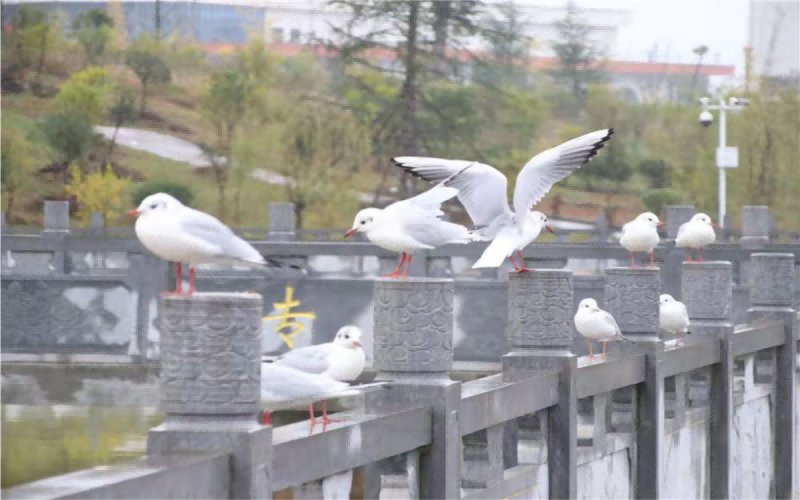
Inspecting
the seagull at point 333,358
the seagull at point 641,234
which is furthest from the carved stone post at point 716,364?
the seagull at point 333,358

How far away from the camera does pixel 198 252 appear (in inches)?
175

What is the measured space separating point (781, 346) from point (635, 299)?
11.1 feet

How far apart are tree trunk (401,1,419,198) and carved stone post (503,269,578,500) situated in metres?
36.2

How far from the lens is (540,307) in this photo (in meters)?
7.15

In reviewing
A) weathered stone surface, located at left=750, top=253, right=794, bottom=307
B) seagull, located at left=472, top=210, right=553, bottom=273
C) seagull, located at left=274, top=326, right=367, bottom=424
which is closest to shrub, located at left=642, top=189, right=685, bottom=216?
weathered stone surface, located at left=750, top=253, right=794, bottom=307

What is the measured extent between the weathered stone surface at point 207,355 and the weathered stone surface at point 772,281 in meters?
8.14

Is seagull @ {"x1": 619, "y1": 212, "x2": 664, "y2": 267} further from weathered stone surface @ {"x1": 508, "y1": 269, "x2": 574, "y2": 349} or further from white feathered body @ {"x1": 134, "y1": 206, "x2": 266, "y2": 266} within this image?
white feathered body @ {"x1": 134, "y1": 206, "x2": 266, "y2": 266}

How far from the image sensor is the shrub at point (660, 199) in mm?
48531

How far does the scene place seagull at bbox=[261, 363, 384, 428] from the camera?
4824mm

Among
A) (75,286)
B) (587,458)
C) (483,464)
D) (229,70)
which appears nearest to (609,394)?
(587,458)

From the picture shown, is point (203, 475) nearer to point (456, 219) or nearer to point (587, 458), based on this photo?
point (587, 458)

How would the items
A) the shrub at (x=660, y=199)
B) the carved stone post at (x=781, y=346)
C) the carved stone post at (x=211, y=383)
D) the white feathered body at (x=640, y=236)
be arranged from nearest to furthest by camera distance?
the carved stone post at (x=211, y=383), the white feathered body at (x=640, y=236), the carved stone post at (x=781, y=346), the shrub at (x=660, y=199)

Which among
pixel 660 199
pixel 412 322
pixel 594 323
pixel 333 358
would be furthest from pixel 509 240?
pixel 660 199

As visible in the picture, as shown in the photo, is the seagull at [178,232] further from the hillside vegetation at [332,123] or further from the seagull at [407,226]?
the hillside vegetation at [332,123]
